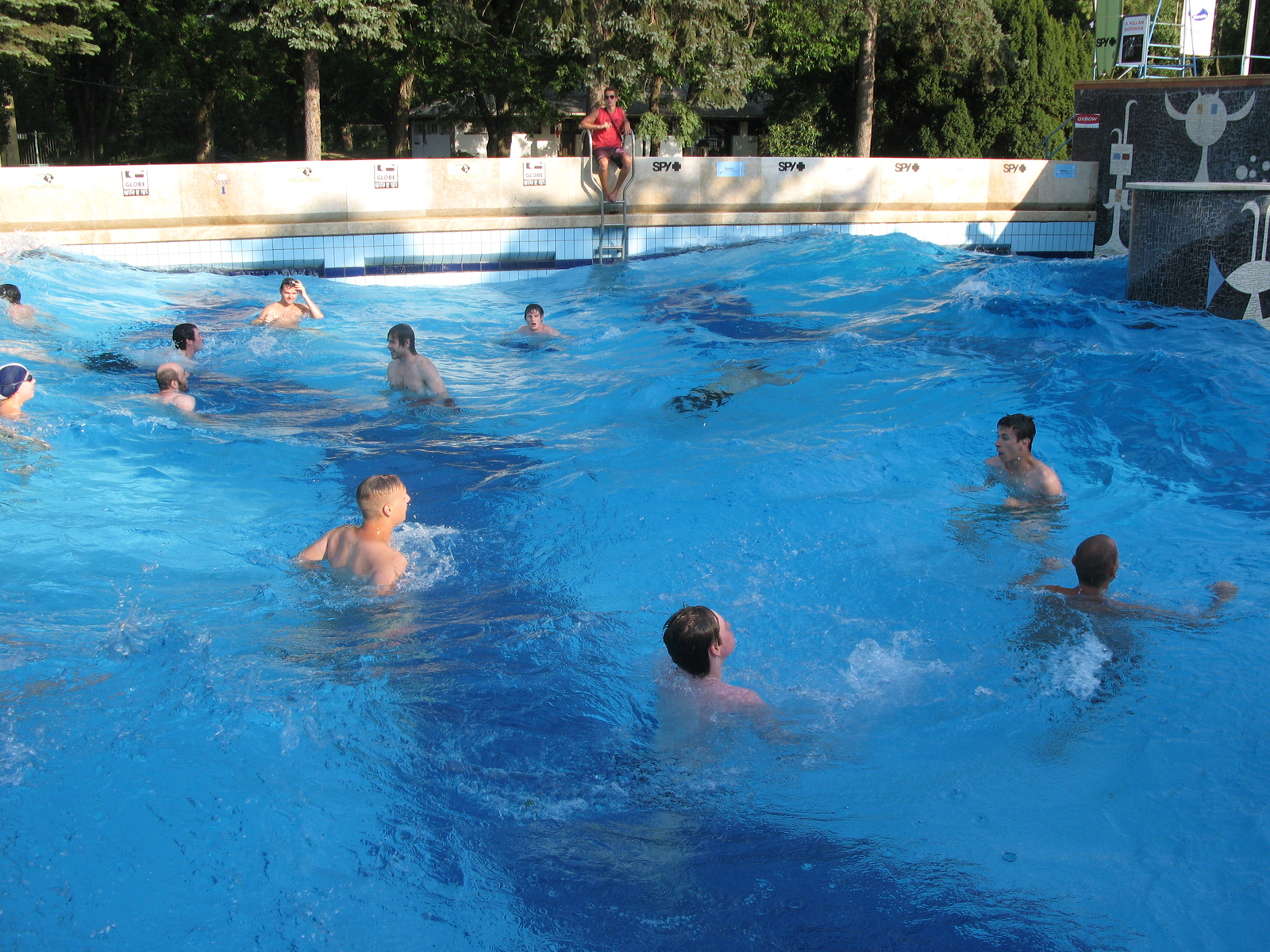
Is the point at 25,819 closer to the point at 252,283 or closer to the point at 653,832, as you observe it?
the point at 653,832

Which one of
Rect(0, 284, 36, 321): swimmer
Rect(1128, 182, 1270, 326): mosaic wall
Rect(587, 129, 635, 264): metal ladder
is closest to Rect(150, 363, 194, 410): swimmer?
Rect(0, 284, 36, 321): swimmer

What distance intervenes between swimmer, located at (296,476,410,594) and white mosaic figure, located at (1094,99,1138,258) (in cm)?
1395

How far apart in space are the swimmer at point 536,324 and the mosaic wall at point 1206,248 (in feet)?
20.8

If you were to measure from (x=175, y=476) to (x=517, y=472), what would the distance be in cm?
239

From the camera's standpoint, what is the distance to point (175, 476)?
7.09 meters

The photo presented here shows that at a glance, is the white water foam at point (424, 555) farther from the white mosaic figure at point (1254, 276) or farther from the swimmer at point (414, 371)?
the white mosaic figure at point (1254, 276)

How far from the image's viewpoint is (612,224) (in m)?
15.3

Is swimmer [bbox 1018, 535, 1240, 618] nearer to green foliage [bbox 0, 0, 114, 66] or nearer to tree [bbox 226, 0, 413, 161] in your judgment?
tree [bbox 226, 0, 413, 161]

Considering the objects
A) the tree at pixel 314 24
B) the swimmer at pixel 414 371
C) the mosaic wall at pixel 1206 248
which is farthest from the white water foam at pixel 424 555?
the tree at pixel 314 24

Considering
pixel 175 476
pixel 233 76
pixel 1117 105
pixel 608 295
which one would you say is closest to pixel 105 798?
pixel 175 476

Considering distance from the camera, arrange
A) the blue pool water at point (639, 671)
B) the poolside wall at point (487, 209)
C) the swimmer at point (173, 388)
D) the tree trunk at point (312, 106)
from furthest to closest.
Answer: the tree trunk at point (312, 106), the poolside wall at point (487, 209), the swimmer at point (173, 388), the blue pool water at point (639, 671)

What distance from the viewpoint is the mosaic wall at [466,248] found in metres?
14.0

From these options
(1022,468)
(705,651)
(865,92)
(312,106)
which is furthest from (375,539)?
(865,92)

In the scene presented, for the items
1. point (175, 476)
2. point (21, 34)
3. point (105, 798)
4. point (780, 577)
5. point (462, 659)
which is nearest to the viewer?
point (105, 798)
